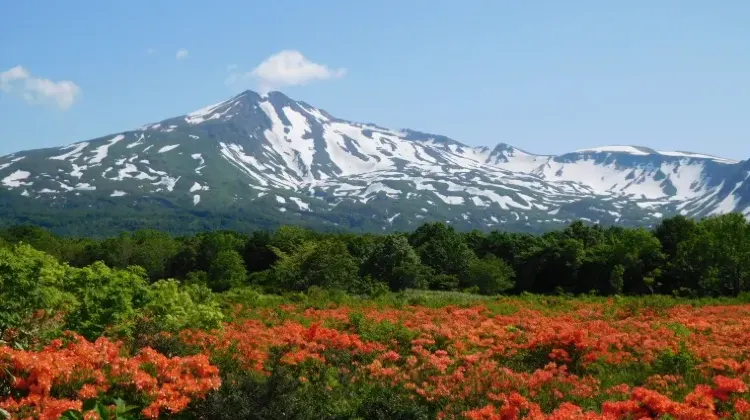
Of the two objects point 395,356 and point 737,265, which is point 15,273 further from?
point 737,265

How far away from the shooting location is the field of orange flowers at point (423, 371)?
25.1 ft

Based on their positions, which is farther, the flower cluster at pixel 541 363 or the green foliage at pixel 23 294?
the green foliage at pixel 23 294

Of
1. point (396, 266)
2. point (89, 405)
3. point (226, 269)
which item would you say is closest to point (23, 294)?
point (89, 405)

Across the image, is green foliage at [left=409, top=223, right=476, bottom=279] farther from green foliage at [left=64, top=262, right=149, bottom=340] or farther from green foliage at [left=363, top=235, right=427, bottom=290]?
green foliage at [left=64, top=262, right=149, bottom=340]

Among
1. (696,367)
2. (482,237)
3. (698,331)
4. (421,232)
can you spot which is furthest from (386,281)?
(696,367)

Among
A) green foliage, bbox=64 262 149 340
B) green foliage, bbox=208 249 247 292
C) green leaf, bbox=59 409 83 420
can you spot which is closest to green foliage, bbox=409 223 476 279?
green foliage, bbox=208 249 247 292

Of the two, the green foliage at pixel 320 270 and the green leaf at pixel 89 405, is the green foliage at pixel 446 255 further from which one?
the green leaf at pixel 89 405

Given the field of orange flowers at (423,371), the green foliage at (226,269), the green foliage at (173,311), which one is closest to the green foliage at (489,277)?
the green foliage at (226,269)

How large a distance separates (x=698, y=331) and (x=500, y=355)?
19.3 ft

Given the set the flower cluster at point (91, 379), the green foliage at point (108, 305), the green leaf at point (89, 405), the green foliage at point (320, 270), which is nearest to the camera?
the green leaf at point (89, 405)

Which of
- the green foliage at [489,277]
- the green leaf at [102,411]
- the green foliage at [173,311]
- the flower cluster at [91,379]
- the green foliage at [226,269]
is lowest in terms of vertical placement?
the green foliage at [226,269]

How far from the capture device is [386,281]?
6419cm

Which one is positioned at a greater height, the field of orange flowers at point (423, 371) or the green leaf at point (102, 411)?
the green leaf at point (102, 411)

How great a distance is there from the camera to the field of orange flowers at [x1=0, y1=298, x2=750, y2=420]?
7.64 meters
